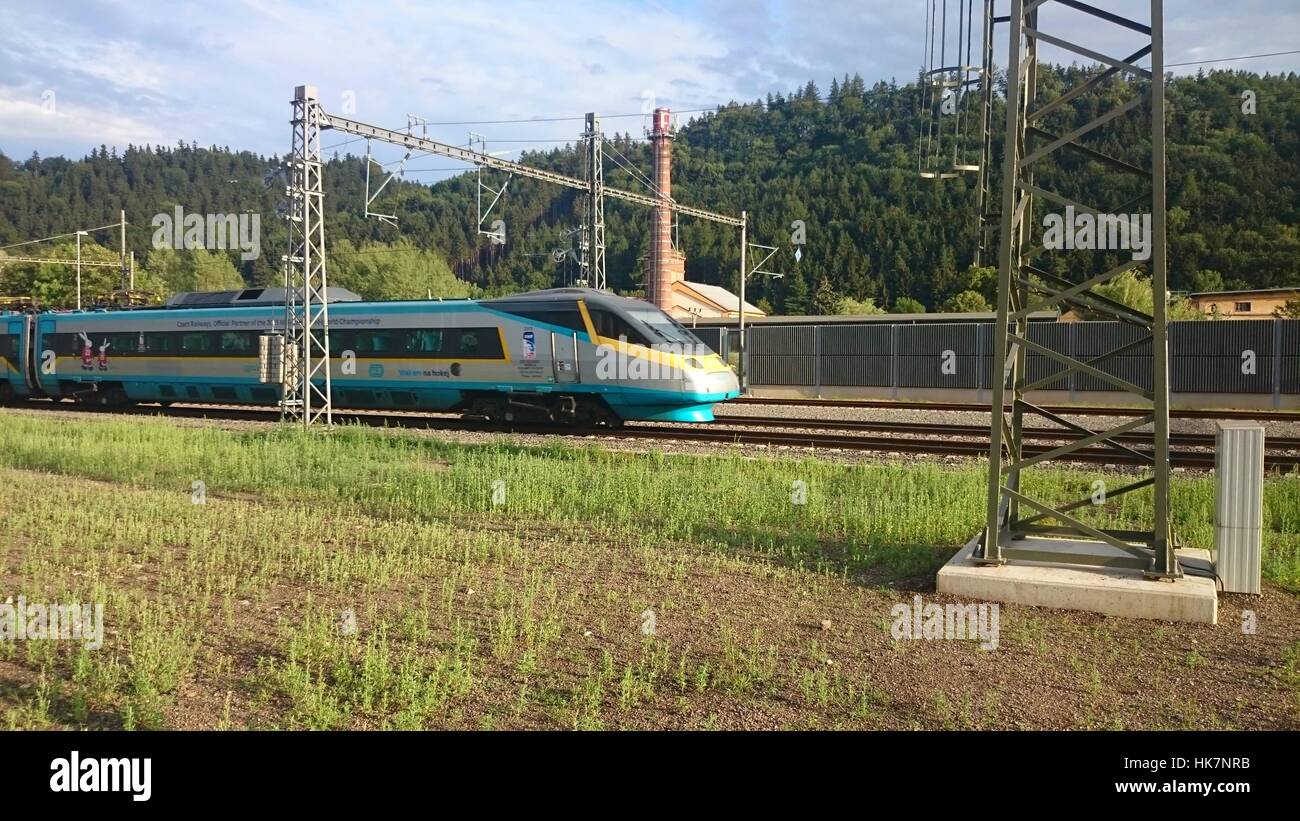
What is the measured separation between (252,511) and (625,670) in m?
6.80

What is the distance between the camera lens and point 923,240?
7925cm

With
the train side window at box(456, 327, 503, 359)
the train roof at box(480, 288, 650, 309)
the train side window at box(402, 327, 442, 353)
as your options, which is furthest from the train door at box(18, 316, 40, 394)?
the train roof at box(480, 288, 650, 309)

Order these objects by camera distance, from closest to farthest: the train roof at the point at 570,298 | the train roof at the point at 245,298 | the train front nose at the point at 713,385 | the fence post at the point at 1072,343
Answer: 1. the train front nose at the point at 713,385
2. the train roof at the point at 570,298
3. the train roof at the point at 245,298
4. the fence post at the point at 1072,343

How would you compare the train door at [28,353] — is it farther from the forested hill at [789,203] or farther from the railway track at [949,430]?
the railway track at [949,430]

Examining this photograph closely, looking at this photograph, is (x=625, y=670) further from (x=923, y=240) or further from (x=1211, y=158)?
(x=923, y=240)

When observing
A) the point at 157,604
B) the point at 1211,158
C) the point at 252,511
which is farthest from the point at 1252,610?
the point at 1211,158

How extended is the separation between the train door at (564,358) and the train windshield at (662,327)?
4.71 feet

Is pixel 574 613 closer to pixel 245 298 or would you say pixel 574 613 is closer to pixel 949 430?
pixel 949 430

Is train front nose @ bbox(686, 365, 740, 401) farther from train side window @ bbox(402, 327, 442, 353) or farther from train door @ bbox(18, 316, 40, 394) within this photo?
train door @ bbox(18, 316, 40, 394)

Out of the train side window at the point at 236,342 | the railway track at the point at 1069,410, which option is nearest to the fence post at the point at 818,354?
the railway track at the point at 1069,410

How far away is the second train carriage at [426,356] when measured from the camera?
767 inches

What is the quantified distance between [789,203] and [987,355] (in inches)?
2131

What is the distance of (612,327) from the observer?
1959 centimetres

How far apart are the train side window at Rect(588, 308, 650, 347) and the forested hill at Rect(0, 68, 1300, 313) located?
34.5m
